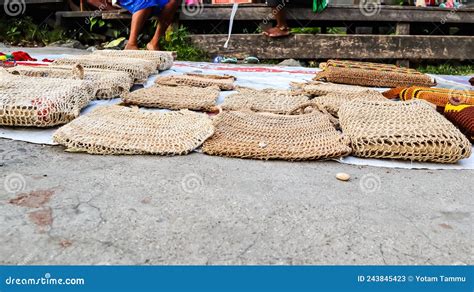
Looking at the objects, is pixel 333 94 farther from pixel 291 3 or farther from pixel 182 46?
pixel 182 46

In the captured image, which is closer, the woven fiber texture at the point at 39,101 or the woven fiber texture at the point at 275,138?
the woven fiber texture at the point at 275,138

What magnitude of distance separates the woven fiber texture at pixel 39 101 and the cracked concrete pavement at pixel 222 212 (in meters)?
0.23

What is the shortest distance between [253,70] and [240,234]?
9.30ft

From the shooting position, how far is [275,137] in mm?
1869

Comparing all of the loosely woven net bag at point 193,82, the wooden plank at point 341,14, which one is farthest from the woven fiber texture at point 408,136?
the wooden plank at point 341,14

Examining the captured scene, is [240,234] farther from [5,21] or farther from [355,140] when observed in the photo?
[5,21]

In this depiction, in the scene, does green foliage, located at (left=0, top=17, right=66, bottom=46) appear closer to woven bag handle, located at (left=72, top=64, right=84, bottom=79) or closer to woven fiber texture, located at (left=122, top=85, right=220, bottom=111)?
woven bag handle, located at (left=72, top=64, right=84, bottom=79)

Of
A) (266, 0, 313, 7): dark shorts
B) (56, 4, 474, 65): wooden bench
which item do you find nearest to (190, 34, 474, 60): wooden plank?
(56, 4, 474, 65): wooden bench

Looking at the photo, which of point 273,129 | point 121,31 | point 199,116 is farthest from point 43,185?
point 121,31

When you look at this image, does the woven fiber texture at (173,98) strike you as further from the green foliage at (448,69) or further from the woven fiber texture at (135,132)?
the green foliage at (448,69)

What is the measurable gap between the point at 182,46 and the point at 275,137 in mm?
3158

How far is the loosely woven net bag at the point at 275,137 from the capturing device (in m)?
1.74

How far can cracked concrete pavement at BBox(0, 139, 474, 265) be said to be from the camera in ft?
3.46

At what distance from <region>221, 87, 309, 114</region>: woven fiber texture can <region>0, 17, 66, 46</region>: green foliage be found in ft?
11.2
